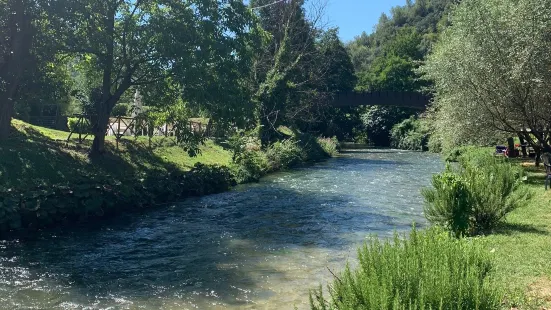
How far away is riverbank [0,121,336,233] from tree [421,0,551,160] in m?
12.3

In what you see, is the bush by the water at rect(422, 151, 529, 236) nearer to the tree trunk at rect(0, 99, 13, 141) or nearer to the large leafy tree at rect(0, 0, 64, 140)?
the large leafy tree at rect(0, 0, 64, 140)

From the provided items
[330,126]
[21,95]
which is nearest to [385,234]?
[21,95]

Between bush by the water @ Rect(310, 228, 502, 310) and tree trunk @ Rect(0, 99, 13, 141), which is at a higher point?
tree trunk @ Rect(0, 99, 13, 141)

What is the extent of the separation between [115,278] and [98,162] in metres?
11.3

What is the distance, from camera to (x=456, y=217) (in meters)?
10.9

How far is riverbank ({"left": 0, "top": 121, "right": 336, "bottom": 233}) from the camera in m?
14.2

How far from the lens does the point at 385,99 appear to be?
6062 centimetres

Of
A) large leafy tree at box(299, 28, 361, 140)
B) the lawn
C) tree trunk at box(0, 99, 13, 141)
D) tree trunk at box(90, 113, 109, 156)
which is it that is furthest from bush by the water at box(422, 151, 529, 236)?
large leafy tree at box(299, 28, 361, 140)

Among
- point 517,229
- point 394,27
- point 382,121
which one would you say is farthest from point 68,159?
point 394,27

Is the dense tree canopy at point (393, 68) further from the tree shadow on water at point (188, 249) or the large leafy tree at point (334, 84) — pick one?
the tree shadow on water at point (188, 249)

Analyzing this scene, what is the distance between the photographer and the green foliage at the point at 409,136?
5718cm

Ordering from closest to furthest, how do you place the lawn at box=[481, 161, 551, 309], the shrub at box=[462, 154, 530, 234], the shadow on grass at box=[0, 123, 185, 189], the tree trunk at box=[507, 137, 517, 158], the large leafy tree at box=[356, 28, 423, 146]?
the lawn at box=[481, 161, 551, 309] → the shrub at box=[462, 154, 530, 234] → the shadow on grass at box=[0, 123, 185, 189] → the tree trunk at box=[507, 137, 517, 158] → the large leafy tree at box=[356, 28, 423, 146]

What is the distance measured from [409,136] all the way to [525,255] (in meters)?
54.5

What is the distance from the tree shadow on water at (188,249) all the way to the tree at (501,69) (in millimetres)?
7686
